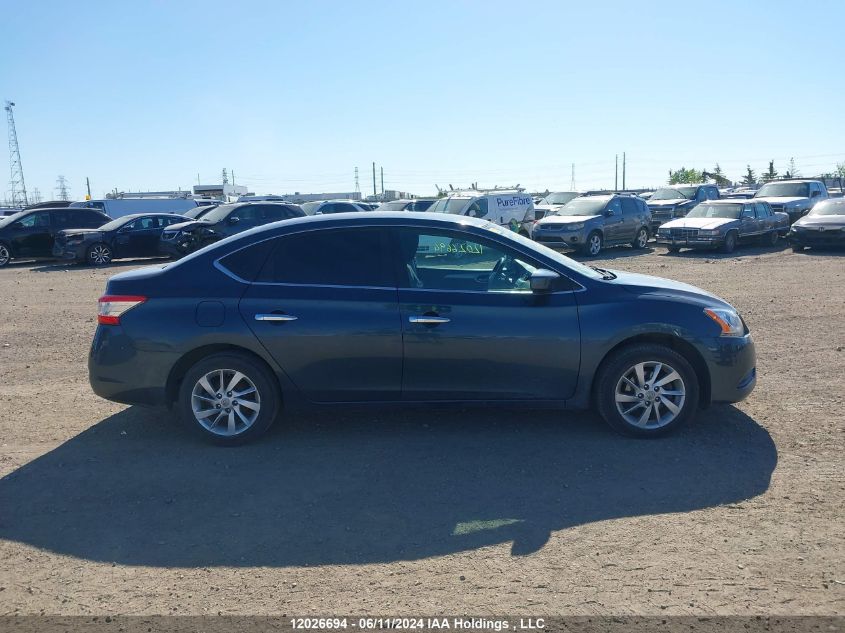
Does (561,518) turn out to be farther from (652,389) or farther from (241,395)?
(241,395)

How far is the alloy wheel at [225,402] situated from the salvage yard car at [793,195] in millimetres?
24224

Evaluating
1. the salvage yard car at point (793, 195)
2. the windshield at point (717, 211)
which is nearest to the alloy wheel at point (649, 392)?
the windshield at point (717, 211)

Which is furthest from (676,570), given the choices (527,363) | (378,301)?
(378,301)

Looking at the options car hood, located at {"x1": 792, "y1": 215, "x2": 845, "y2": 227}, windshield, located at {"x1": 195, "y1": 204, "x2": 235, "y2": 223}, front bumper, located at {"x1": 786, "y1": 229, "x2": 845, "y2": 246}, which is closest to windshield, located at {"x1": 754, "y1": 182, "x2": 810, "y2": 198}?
car hood, located at {"x1": 792, "y1": 215, "x2": 845, "y2": 227}

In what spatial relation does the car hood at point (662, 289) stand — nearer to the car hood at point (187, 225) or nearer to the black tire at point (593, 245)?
the black tire at point (593, 245)

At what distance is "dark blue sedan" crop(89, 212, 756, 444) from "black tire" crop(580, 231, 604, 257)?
15.6 meters

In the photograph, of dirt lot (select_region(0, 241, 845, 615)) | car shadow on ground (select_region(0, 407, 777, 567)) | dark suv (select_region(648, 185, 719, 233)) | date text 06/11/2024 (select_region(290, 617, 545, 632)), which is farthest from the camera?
dark suv (select_region(648, 185, 719, 233))

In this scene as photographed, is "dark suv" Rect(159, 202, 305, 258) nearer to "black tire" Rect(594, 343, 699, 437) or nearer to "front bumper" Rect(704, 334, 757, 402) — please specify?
"black tire" Rect(594, 343, 699, 437)

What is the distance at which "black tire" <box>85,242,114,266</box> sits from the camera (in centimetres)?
2031

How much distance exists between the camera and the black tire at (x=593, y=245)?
21.0 m

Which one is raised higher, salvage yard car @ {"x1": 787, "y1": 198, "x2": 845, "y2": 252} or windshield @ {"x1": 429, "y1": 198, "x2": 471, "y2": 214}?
windshield @ {"x1": 429, "y1": 198, "x2": 471, "y2": 214}

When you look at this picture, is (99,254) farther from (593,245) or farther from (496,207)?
(593,245)

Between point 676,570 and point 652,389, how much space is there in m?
1.97

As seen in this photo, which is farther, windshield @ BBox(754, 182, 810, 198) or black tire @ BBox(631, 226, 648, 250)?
windshield @ BBox(754, 182, 810, 198)
